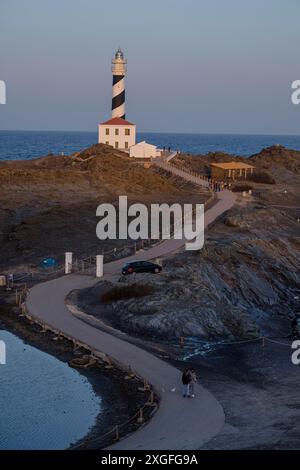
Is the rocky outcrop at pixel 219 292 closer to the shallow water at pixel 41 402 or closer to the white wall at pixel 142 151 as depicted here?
the shallow water at pixel 41 402

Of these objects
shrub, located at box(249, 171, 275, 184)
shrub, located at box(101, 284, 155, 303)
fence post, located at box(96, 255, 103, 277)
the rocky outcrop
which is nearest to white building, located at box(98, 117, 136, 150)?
shrub, located at box(249, 171, 275, 184)

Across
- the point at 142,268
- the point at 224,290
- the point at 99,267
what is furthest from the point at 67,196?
the point at 224,290

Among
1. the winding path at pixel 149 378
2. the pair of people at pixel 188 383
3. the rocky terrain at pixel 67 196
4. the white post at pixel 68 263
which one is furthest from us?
the rocky terrain at pixel 67 196

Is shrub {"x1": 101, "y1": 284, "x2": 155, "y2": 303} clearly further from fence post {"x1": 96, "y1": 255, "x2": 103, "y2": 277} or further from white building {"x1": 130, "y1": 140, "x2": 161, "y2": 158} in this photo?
white building {"x1": 130, "y1": 140, "x2": 161, "y2": 158}

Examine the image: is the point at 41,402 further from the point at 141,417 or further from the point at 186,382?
the point at 186,382

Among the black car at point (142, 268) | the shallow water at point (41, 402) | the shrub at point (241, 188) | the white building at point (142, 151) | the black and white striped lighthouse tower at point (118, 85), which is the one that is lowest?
the shallow water at point (41, 402)

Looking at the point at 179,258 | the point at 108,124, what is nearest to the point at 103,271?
the point at 179,258

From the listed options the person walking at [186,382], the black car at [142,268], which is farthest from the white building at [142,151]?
the person walking at [186,382]
